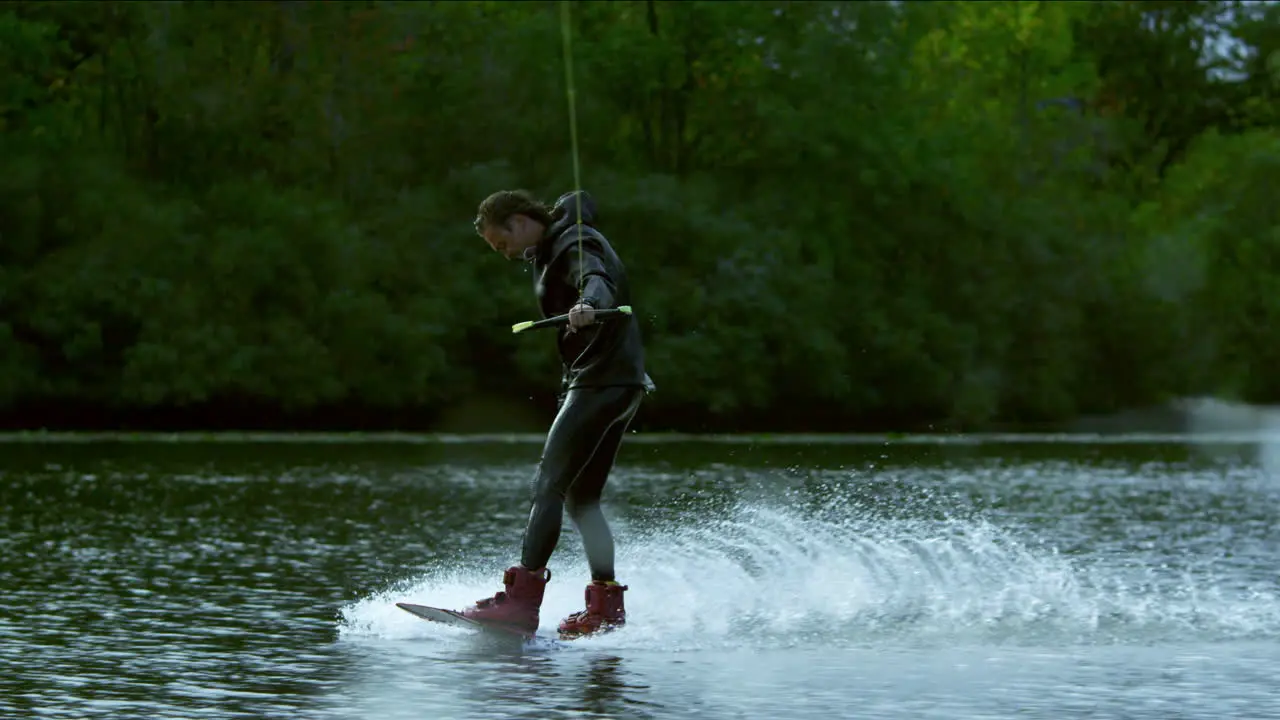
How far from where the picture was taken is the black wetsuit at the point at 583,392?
9.91 metres

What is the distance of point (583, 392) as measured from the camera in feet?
32.8

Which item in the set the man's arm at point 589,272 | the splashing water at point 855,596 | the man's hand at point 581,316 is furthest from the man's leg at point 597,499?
the man's hand at point 581,316

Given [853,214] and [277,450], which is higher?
[853,214]

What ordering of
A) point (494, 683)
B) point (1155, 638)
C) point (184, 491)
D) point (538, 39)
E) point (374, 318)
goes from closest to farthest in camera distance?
point (494, 683), point (1155, 638), point (184, 491), point (374, 318), point (538, 39)

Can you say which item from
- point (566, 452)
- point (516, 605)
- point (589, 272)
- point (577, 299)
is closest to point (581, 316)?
point (589, 272)

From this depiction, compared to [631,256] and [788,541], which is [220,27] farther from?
[788,541]

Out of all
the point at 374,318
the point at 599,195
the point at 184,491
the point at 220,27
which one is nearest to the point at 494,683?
the point at 184,491

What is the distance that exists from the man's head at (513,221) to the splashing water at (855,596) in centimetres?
162

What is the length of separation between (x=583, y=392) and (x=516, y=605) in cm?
91

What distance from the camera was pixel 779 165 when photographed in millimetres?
47250

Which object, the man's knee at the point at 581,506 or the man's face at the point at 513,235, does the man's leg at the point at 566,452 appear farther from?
the man's face at the point at 513,235

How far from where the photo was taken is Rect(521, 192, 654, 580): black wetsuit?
9.91 meters

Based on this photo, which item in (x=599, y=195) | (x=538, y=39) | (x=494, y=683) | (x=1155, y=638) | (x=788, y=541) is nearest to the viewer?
(x=494, y=683)

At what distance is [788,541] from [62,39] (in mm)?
36005
